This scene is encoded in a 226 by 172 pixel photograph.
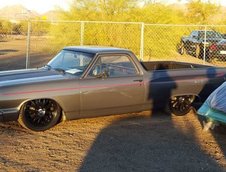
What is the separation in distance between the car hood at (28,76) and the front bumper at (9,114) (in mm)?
441

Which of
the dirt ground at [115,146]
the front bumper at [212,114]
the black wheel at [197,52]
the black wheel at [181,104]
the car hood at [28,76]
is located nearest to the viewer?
the dirt ground at [115,146]

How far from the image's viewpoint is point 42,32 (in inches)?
1341

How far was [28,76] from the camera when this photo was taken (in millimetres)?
7688

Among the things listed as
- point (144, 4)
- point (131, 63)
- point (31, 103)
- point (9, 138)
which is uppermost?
point (144, 4)

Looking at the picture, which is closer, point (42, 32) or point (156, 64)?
point (156, 64)

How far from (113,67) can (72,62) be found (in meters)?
0.77

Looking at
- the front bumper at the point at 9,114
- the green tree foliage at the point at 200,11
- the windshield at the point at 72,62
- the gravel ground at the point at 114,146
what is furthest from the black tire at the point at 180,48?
the green tree foliage at the point at 200,11

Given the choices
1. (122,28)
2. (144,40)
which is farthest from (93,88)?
(144,40)

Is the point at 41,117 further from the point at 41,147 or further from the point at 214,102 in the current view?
the point at 214,102

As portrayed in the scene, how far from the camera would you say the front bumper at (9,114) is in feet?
22.4

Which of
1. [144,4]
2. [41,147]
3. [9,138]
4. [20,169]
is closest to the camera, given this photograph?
[20,169]

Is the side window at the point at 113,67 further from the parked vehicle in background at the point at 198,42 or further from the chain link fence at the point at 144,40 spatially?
the parked vehicle in background at the point at 198,42

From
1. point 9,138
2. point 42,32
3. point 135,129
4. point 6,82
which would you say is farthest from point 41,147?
point 42,32

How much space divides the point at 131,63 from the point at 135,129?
1317 mm
